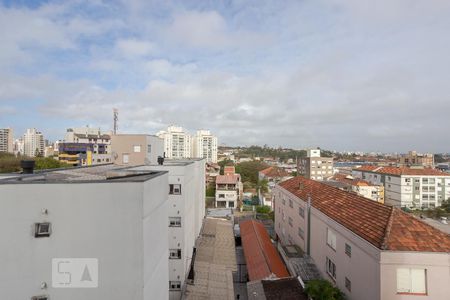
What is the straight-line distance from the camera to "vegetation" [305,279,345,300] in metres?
11.4

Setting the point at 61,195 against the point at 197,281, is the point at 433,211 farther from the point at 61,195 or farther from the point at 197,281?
the point at 61,195

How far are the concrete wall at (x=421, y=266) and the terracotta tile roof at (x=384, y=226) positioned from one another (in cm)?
22

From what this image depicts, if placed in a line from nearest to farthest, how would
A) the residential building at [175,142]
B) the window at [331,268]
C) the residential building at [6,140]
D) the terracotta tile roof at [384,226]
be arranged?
1. the terracotta tile roof at [384,226]
2. the window at [331,268]
3. the residential building at [175,142]
4. the residential building at [6,140]

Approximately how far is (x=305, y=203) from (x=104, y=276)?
49.9 ft

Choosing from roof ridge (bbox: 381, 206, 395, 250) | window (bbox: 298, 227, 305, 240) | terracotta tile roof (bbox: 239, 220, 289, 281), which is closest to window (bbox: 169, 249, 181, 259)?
terracotta tile roof (bbox: 239, 220, 289, 281)

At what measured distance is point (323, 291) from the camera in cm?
1160

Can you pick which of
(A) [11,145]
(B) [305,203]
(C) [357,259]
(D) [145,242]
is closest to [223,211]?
(B) [305,203]

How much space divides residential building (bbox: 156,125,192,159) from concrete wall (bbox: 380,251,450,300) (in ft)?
238

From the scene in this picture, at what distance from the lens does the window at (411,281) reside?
9.82m

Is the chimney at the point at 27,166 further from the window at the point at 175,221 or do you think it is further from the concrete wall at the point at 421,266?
the concrete wall at the point at 421,266

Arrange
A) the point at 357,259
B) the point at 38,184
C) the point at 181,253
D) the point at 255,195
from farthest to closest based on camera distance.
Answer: the point at 255,195
the point at 181,253
the point at 357,259
the point at 38,184

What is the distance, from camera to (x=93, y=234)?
5324 millimetres
